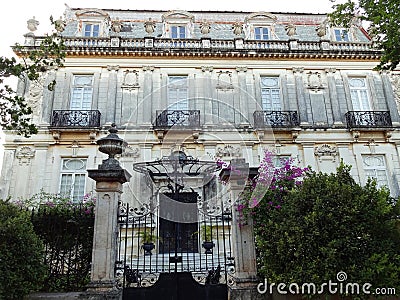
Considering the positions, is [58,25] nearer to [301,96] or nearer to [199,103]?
[199,103]

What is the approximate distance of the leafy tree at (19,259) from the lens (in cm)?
479

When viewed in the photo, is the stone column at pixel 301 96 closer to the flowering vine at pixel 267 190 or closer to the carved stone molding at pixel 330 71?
the carved stone molding at pixel 330 71

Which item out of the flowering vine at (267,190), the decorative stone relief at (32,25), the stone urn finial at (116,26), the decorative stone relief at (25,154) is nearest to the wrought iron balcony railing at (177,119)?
the stone urn finial at (116,26)

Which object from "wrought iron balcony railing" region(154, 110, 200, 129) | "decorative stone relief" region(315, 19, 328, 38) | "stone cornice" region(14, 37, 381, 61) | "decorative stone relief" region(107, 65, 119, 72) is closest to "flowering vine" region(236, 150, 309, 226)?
"wrought iron balcony railing" region(154, 110, 200, 129)

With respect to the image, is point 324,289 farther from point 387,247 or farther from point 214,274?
point 214,274

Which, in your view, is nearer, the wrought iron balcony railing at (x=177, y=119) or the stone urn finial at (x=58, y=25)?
the stone urn finial at (x=58, y=25)

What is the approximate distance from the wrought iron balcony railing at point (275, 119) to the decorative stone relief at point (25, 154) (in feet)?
32.9

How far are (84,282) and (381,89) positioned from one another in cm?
1630

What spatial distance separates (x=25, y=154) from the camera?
13.8 metres

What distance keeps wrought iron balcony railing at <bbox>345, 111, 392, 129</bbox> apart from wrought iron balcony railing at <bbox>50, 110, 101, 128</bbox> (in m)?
11.8

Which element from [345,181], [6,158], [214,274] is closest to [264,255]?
[214,274]

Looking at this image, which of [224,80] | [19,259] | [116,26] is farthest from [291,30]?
[19,259]

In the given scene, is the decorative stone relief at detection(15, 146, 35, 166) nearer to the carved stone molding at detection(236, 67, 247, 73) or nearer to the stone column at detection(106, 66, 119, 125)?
→ the stone column at detection(106, 66, 119, 125)

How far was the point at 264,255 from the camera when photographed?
17.3 feet
